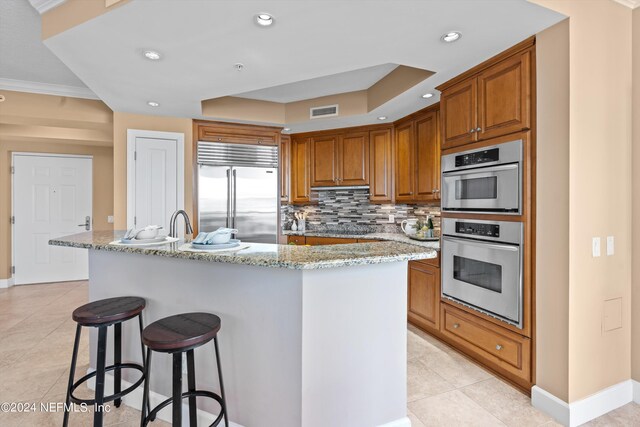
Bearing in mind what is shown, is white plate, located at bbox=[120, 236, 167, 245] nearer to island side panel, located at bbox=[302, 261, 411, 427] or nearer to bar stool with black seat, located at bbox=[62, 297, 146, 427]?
bar stool with black seat, located at bbox=[62, 297, 146, 427]

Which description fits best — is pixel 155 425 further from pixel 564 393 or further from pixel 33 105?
pixel 33 105

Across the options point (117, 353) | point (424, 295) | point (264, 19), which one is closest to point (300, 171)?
point (424, 295)

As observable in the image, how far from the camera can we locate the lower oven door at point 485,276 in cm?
216

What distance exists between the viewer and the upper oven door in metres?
2.15

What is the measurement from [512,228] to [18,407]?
3362 millimetres

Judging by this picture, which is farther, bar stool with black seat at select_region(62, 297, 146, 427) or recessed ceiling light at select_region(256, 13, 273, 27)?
recessed ceiling light at select_region(256, 13, 273, 27)

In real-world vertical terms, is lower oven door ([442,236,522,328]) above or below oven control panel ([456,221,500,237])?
below

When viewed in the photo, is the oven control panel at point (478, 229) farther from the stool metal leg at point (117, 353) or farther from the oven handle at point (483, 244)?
the stool metal leg at point (117, 353)

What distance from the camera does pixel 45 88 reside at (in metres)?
3.67

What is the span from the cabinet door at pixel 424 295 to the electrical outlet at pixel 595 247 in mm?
1189

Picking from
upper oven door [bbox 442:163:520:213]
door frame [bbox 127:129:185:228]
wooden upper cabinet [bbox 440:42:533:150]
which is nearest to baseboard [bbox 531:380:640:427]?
upper oven door [bbox 442:163:520:213]

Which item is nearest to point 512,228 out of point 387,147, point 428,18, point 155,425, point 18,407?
point 428,18

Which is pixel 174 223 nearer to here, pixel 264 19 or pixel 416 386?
pixel 264 19

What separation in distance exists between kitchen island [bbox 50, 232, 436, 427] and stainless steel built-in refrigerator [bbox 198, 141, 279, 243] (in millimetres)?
2087
